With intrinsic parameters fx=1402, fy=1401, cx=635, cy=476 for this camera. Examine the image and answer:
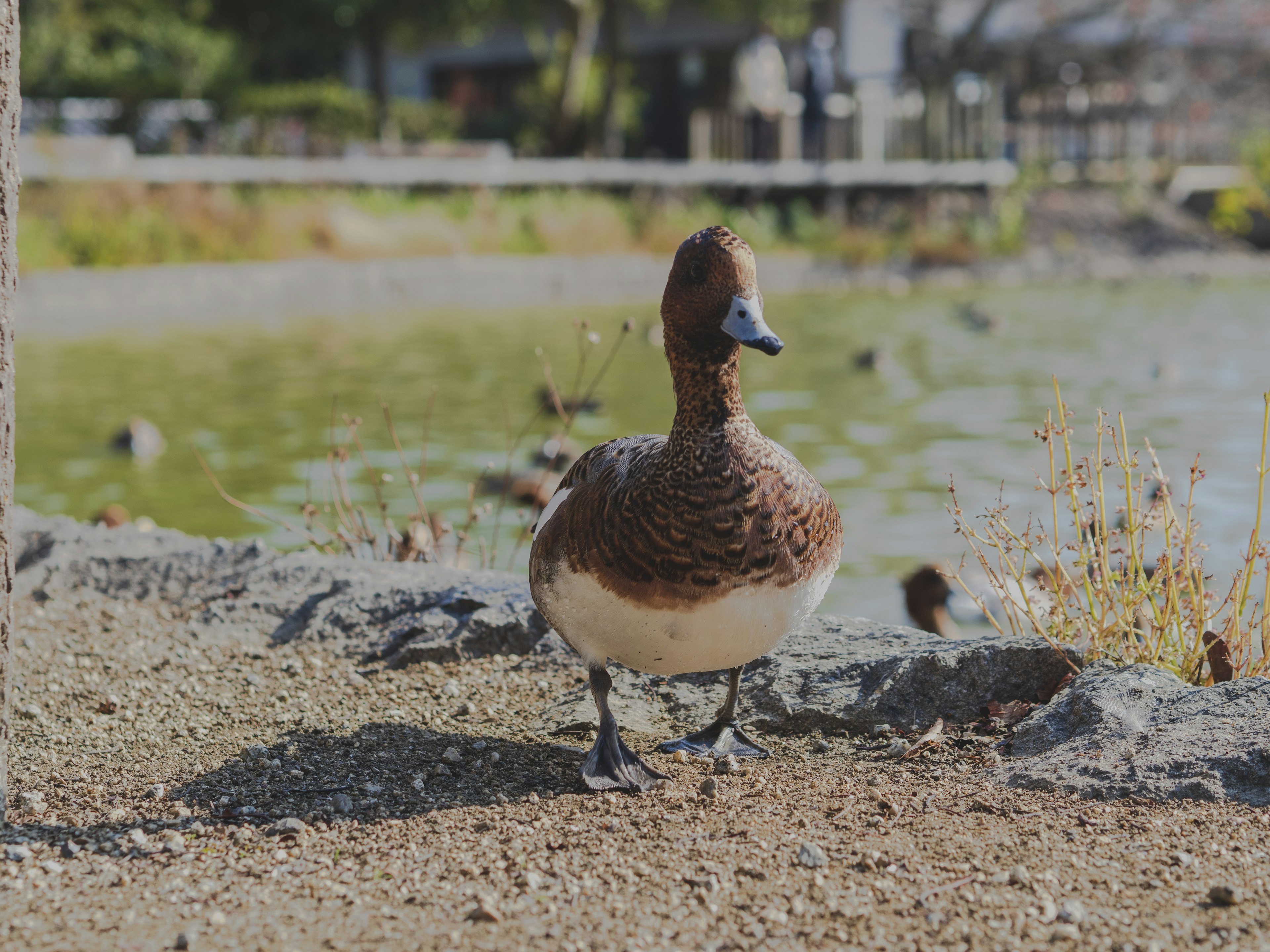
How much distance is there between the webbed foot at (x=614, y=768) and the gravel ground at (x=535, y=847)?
0.04 metres

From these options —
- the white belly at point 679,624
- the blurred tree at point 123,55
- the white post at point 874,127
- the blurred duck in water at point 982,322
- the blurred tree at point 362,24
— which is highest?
the blurred tree at point 362,24

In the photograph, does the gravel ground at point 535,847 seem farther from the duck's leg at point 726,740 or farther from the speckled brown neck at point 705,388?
the speckled brown neck at point 705,388

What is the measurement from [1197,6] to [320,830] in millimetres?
33471

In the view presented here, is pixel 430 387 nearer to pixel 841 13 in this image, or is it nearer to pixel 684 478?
pixel 684 478

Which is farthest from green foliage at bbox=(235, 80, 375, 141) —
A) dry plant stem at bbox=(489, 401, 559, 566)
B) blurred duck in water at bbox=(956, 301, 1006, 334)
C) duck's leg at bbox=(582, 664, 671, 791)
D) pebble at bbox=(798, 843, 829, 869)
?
pebble at bbox=(798, 843, 829, 869)

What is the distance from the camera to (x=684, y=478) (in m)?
2.94

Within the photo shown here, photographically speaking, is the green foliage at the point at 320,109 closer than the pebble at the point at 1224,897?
No

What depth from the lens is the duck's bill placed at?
2.85m

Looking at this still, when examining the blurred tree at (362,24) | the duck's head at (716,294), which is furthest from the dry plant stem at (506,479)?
the blurred tree at (362,24)

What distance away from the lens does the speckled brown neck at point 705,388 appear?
9.98ft

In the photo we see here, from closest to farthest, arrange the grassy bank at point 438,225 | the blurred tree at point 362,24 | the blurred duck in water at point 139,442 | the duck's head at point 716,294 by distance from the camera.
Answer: the duck's head at point 716,294, the blurred duck in water at point 139,442, the grassy bank at point 438,225, the blurred tree at point 362,24

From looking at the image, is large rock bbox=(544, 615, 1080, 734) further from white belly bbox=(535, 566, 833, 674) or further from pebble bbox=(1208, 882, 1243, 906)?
pebble bbox=(1208, 882, 1243, 906)

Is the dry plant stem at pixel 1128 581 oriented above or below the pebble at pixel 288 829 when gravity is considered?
above

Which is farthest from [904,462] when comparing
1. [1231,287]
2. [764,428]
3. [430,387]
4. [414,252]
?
[1231,287]
